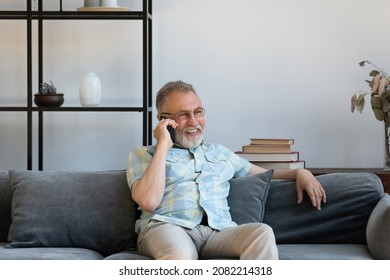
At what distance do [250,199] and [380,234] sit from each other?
1.95 feet

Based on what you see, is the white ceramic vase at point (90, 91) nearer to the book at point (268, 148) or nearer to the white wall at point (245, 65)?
the white wall at point (245, 65)

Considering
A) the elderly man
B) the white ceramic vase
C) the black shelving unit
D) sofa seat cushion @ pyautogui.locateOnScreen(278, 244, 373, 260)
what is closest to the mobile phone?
the elderly man

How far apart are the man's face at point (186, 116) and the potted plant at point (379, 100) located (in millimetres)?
1219

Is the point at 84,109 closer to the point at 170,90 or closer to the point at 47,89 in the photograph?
the point at 47,89

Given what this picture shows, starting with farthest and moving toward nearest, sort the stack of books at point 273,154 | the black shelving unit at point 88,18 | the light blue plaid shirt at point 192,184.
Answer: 1. the black shelving unit at point 88,18
2. the stack of books at point 273,154
3. the light blue plaid shirt at point 192,184

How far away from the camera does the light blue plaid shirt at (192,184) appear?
349 cm

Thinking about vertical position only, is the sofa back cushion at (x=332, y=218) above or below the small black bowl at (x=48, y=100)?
below

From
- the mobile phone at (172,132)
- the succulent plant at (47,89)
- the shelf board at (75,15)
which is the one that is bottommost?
the mobile phone at (172,132)

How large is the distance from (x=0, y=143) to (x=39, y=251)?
1873mm

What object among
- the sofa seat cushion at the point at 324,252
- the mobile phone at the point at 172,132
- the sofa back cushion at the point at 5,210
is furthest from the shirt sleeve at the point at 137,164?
the sofa seat cushion at the point at 324,252

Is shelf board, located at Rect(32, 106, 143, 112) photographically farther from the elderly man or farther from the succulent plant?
the elderly man
